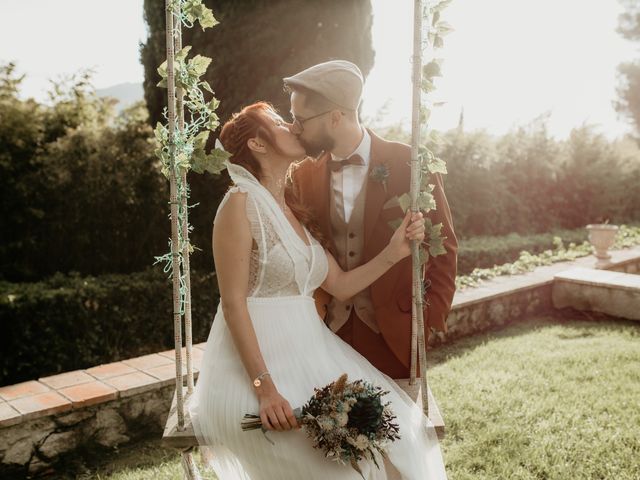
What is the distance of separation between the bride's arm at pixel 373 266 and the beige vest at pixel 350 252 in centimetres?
10

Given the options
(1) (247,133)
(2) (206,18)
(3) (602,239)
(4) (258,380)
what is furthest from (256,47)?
(3) (602,239)

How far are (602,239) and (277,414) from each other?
7964 mm

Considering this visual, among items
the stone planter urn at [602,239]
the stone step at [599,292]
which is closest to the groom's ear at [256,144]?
the stone step at [599,292]

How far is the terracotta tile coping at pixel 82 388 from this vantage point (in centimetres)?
317

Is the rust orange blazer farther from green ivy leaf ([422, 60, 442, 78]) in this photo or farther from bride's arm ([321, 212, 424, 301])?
green ivy leaf ([422, 60, 442, 78])

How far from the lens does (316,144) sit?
239 cm

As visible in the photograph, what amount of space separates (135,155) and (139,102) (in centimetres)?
150

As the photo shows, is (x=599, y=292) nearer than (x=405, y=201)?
No

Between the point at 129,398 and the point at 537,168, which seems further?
the point at 537,168

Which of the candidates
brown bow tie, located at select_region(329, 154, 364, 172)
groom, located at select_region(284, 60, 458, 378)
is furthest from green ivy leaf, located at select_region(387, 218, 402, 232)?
brown bow tie, located at select_region(329, 154, 364, 172)

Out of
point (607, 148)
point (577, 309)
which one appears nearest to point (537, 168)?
point (607, 148)

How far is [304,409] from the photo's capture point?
1.95 m

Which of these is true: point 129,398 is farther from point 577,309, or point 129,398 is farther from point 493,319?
point 577,309

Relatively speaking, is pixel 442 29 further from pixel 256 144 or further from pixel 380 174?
pixel 256 144
